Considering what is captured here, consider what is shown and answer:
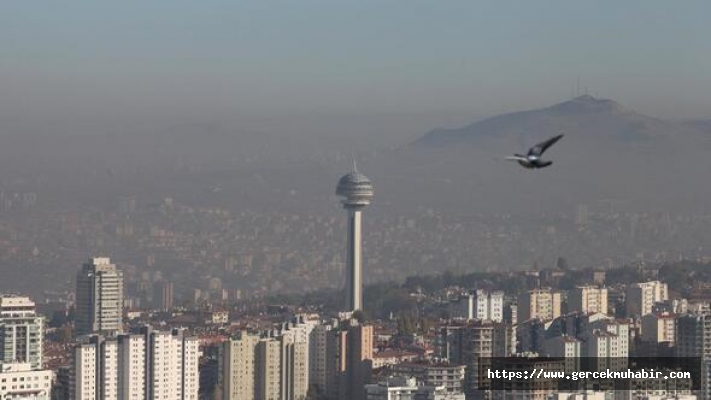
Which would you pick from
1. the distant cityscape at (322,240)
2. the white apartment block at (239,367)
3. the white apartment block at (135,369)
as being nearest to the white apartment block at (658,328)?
the white apartment block at (239,367)

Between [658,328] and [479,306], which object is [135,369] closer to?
[658,328]

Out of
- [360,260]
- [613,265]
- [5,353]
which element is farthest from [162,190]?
[5,353]

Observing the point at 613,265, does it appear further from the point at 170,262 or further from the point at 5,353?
the point at 5,353

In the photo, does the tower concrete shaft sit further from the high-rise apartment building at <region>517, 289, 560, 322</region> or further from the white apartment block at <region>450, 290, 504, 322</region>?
the high-rise apartment building at <region>517, 289, 560, 322</region>

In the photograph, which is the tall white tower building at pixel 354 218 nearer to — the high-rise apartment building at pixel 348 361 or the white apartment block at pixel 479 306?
the white apartment block at pixel 479 306

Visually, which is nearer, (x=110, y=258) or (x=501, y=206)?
(x=110, y=258)

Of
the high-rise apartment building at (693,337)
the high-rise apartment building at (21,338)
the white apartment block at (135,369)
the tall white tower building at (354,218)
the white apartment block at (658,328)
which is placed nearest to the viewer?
the white apartment block at (135,369)

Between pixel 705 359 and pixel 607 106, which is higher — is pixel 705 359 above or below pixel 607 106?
below
